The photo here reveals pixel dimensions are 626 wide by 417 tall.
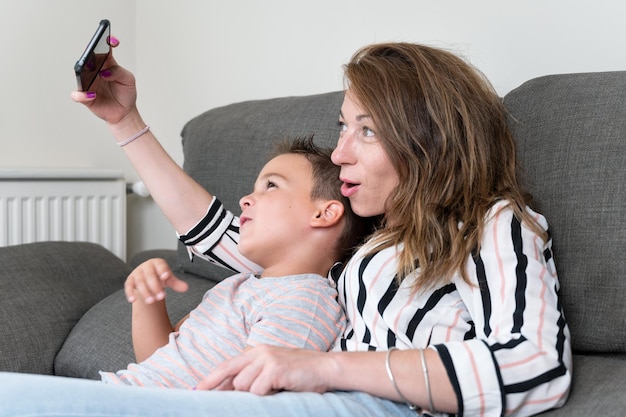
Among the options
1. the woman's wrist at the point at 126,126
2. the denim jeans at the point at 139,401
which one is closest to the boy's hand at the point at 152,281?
the denim jeans at the point at 139,401

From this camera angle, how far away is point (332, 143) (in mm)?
1587

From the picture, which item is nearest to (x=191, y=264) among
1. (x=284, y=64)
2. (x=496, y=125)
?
(x=284, y=64)

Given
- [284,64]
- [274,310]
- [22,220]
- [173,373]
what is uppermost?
[284,64]

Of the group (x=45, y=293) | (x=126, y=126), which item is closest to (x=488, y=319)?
(x=126, y=126)

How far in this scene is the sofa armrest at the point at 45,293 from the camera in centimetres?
162

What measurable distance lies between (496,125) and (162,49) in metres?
1.77

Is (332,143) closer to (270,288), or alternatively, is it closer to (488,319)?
(270,288)

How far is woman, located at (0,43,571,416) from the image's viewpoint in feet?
3.27

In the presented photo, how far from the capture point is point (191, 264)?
76.0 inches

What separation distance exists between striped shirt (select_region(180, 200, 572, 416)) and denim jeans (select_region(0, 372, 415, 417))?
5.3 inches

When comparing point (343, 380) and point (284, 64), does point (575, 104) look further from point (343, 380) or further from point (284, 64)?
point (284, 64)

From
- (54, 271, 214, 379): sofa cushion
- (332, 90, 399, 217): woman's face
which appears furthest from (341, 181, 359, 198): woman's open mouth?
(54, 271, 214, 379): sofa cushion

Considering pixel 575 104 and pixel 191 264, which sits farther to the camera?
pixel 191 264

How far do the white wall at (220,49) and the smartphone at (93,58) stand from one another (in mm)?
838
